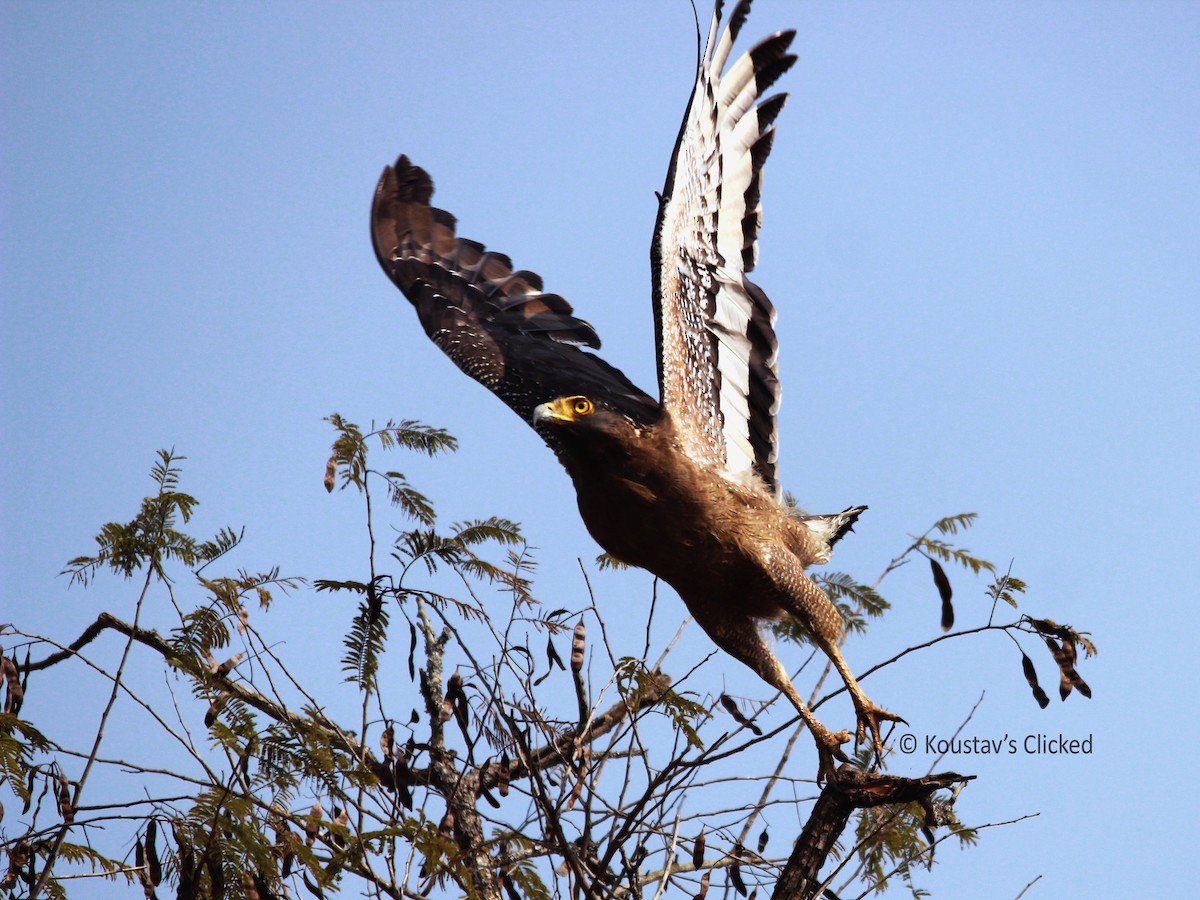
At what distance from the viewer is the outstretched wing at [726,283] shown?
537cm

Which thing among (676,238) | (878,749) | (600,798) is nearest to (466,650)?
(600,798)

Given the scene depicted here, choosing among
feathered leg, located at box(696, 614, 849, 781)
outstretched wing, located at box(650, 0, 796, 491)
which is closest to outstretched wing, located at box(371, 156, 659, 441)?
outstretched wing, located at box(650, 0, 796, 491)

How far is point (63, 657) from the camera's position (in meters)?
4.45

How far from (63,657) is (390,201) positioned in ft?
11.7

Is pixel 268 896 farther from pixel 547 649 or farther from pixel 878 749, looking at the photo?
pixel 878 749

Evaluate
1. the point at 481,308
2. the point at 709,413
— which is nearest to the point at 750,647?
the point at 709,413

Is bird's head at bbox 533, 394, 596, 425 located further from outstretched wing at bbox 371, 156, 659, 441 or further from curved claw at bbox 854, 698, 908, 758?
curved claw at bbox 854, 698, 908, 758

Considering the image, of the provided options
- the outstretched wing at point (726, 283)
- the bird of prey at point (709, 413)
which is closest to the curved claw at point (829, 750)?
the bird of prey at point (709, 413)

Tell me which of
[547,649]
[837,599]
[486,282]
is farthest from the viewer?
[486,282]

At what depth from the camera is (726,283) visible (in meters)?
5.56

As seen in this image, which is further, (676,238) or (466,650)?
(676,238)

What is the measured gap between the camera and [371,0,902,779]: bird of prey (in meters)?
5.03

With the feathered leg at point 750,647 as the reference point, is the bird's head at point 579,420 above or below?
above

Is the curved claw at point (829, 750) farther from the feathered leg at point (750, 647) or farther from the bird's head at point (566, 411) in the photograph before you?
the bird's head at point (566, 411)
